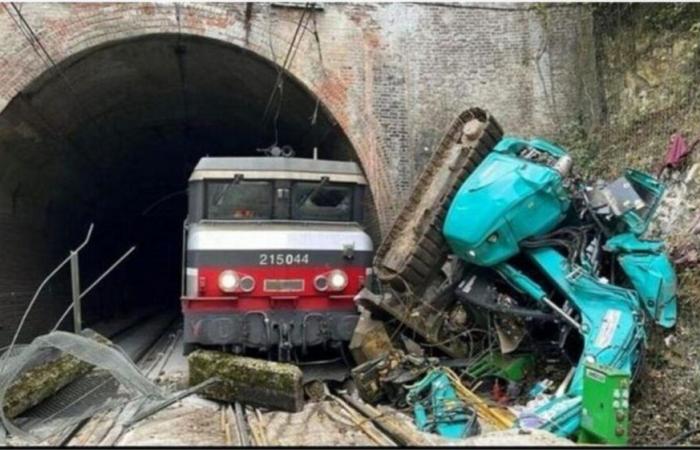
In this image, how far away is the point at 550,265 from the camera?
7.28 meters

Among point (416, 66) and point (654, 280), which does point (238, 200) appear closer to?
point (416, 66)

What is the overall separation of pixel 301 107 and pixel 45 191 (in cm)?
546

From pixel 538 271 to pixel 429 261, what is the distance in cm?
118

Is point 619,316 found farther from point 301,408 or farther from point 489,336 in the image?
point 301,408

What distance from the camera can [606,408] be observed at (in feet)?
18.5

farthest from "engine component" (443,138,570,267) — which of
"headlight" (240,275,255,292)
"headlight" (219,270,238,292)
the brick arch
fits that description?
the brick arch

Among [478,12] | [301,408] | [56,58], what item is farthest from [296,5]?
[301,408]

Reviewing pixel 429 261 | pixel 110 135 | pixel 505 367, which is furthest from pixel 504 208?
pixel 110 135

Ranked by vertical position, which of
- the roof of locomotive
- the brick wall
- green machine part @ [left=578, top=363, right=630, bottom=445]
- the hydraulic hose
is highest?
the brick wall

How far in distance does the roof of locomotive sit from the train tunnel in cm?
248

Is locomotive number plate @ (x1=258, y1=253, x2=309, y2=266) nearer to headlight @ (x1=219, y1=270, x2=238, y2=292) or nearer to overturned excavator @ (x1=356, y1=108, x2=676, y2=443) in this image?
headlight @ (x1=219, y1=270, x2=238, y2=292)

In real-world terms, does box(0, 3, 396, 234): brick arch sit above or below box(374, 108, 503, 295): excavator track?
above

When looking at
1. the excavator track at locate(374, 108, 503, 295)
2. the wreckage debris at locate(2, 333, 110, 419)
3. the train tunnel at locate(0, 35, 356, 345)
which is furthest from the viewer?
the train tunnel at locate(0, 35, 356, 345)

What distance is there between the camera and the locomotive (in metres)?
8.20
